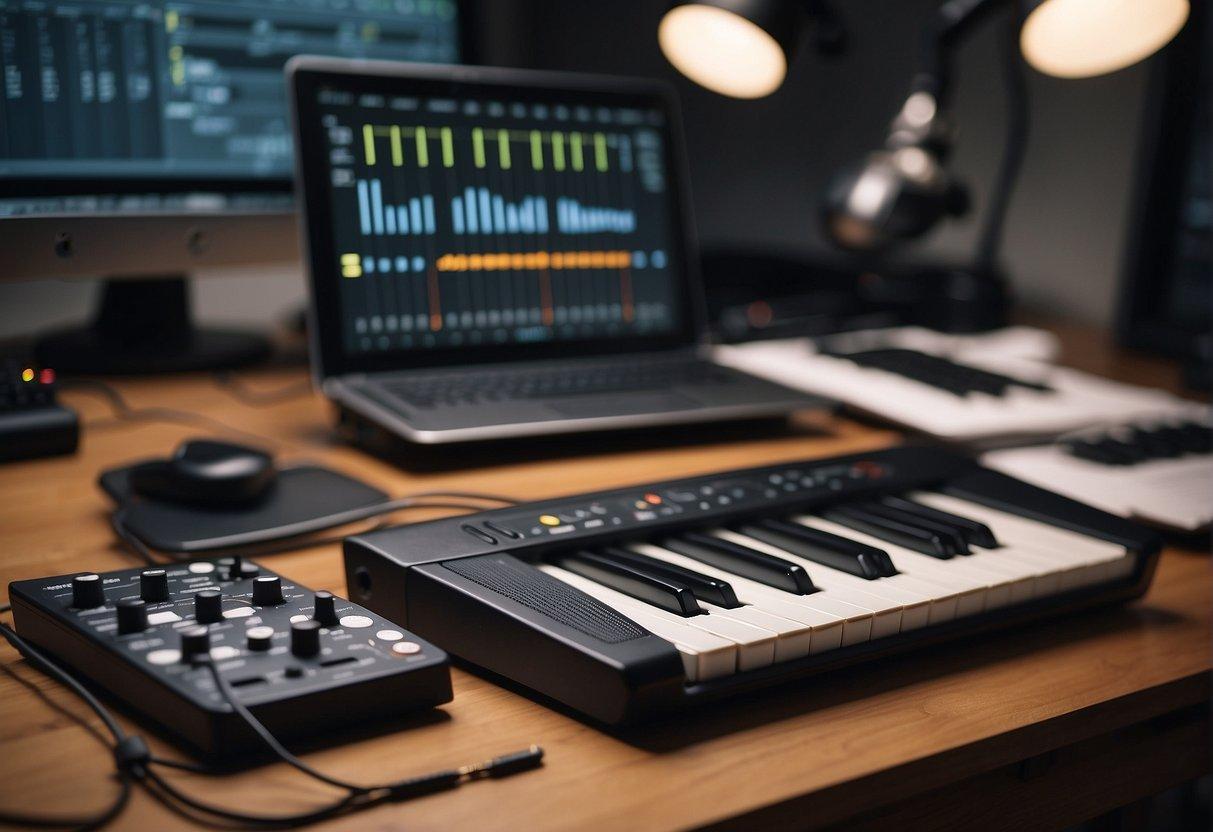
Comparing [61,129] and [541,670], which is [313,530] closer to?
[541,670]

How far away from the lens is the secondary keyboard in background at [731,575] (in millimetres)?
512

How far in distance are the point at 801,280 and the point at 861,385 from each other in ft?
1.84

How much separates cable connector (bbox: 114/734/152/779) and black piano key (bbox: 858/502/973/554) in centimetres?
44

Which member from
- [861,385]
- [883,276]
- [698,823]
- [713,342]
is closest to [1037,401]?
[861,385]

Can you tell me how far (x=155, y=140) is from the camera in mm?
1123

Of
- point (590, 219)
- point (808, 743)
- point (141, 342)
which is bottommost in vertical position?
point (808, 743)

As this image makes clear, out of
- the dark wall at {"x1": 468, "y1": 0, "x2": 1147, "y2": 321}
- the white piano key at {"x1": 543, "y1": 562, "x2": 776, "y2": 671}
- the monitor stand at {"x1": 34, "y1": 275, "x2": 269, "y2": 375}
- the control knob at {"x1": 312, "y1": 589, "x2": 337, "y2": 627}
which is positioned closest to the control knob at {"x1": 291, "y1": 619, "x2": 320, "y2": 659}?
the control knob at {"x1": 312, "y1": 589, "x2": 337, "y2": 627}

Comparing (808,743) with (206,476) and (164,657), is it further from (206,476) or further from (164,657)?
(206,476)

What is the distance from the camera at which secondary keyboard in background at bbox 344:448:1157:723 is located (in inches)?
20.1

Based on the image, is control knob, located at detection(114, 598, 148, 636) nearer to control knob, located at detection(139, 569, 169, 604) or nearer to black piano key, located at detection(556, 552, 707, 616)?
control knob, located at detection(139, 569, 169, 604)

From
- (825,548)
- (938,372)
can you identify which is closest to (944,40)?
(938,372)

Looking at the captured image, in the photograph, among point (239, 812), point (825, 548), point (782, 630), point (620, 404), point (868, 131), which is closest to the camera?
point (239, 812)

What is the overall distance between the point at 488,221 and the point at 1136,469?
596mm

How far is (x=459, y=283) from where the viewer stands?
1.05 meters
